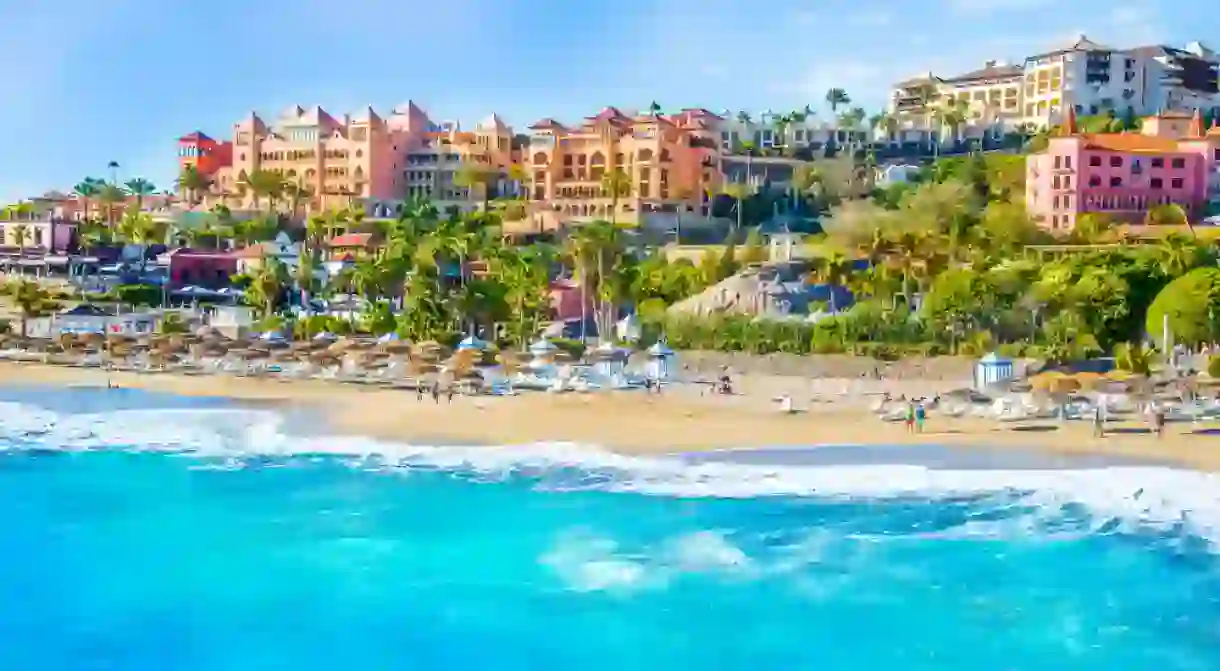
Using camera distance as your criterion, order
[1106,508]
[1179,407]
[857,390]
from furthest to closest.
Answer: [857,390] < [1179,407] < [1106,508]

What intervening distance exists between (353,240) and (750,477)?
50.7m

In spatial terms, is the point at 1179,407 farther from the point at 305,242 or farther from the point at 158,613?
the point at 305,242

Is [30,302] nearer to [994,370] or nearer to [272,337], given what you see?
[272,337]

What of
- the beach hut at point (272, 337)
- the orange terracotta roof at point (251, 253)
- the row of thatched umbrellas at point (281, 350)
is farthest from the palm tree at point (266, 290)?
the orange terracotta roof at point (251, 253)

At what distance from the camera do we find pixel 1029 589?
60.8ft

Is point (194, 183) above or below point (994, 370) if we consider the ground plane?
above

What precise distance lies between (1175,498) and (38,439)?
2345 centimetres

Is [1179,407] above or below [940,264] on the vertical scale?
below

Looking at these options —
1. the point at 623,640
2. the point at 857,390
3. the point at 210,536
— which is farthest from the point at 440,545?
the point at 857,390

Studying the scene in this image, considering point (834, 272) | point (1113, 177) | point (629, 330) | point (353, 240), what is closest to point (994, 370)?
point (629, 330)

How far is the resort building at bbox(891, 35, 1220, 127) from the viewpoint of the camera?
8712cm

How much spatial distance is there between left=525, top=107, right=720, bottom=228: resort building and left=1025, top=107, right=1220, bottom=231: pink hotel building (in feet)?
64.0

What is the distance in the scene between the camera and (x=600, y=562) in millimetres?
19812

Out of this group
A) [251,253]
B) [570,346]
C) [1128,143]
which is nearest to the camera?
[570,346]
